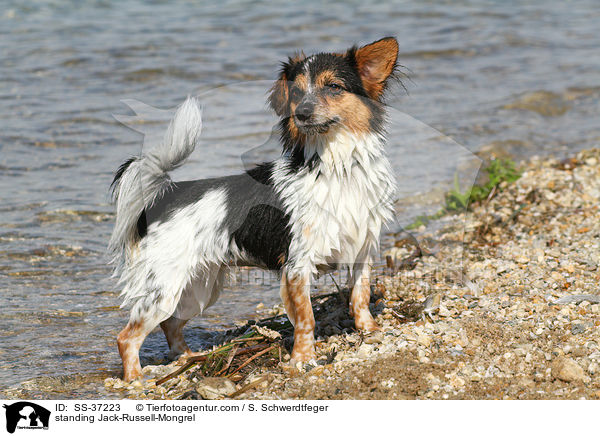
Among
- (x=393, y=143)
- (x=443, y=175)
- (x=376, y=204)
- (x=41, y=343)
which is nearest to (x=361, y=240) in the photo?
(x=376, y=204)

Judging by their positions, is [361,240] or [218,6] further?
[218,6]

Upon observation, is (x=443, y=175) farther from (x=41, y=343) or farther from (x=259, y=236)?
(x=41, y=343)

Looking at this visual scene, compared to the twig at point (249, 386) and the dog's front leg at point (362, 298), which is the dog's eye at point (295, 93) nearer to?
the dog's front leg at point (362, 298)

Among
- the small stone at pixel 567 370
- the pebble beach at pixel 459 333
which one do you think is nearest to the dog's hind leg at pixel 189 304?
the pebble beach at pixel 459 333

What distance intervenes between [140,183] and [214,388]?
4.33 ft

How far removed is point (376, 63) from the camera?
3.95 meters

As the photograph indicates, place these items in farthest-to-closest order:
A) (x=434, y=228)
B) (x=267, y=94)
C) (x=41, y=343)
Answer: (x=434, y=228), (x=41, y=343), (x=267, y=94)

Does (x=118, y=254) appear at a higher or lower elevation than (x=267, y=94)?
lower

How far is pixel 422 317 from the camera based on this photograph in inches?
166

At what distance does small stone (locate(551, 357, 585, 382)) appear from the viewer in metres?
3.35

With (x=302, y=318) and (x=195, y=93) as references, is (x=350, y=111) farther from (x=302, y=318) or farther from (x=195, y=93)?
(x=195, y=93)

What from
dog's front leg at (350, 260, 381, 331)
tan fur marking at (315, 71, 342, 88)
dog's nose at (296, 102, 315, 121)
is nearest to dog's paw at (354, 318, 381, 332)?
dog's front leg at (350, 260, 381, 331)

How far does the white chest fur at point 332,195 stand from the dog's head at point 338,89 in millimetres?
117

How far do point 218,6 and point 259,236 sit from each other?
46.9 ft
